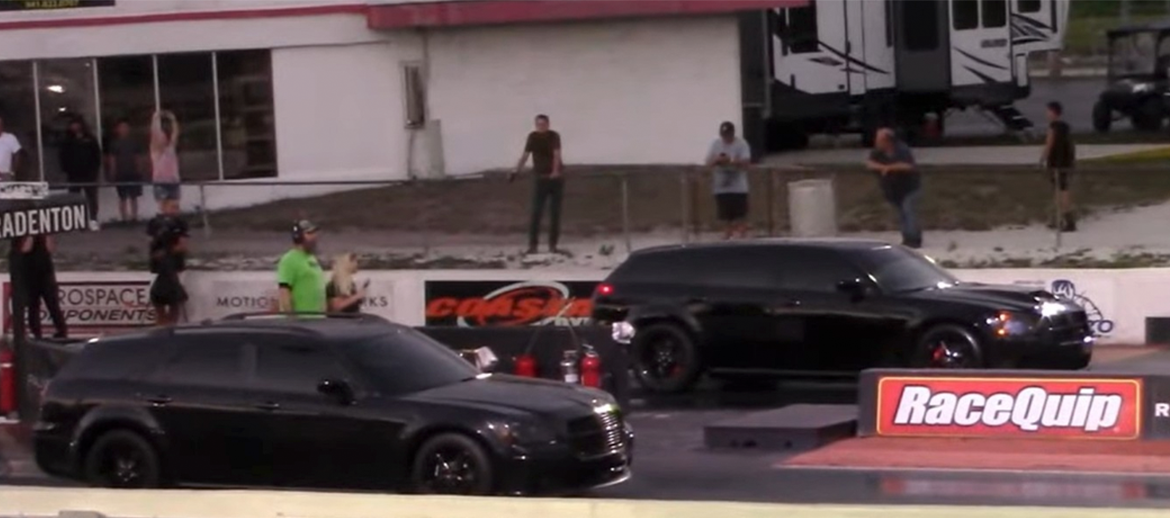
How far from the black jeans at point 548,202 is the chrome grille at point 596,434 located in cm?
986

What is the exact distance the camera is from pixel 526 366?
19531 mm

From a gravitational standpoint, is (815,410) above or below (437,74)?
below

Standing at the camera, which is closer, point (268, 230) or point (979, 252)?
point (979, 252)

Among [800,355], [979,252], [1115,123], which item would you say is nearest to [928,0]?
[1115,123]

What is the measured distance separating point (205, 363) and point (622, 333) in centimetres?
510

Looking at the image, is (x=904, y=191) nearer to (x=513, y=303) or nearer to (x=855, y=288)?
(x=855, y=288)

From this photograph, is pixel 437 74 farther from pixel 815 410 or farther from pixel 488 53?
pixel 815 410

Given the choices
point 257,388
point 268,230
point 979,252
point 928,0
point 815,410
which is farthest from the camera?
point 928,0

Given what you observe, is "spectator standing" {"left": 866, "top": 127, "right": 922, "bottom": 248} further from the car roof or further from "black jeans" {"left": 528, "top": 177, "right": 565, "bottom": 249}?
"black jeans" {"left": 528, "top": 177, "right": 565, "bottom": 249}

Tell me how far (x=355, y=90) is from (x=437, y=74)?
1.27 metres

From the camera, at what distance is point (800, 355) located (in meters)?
21.6

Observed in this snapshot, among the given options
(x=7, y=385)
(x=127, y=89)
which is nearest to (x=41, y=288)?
(x=7, y=385)

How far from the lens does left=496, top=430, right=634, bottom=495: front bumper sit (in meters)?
15.1

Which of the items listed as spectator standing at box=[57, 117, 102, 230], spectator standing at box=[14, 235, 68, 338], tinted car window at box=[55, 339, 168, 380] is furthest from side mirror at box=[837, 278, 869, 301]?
spectator standing at box=[57, 117, 102, 230]
